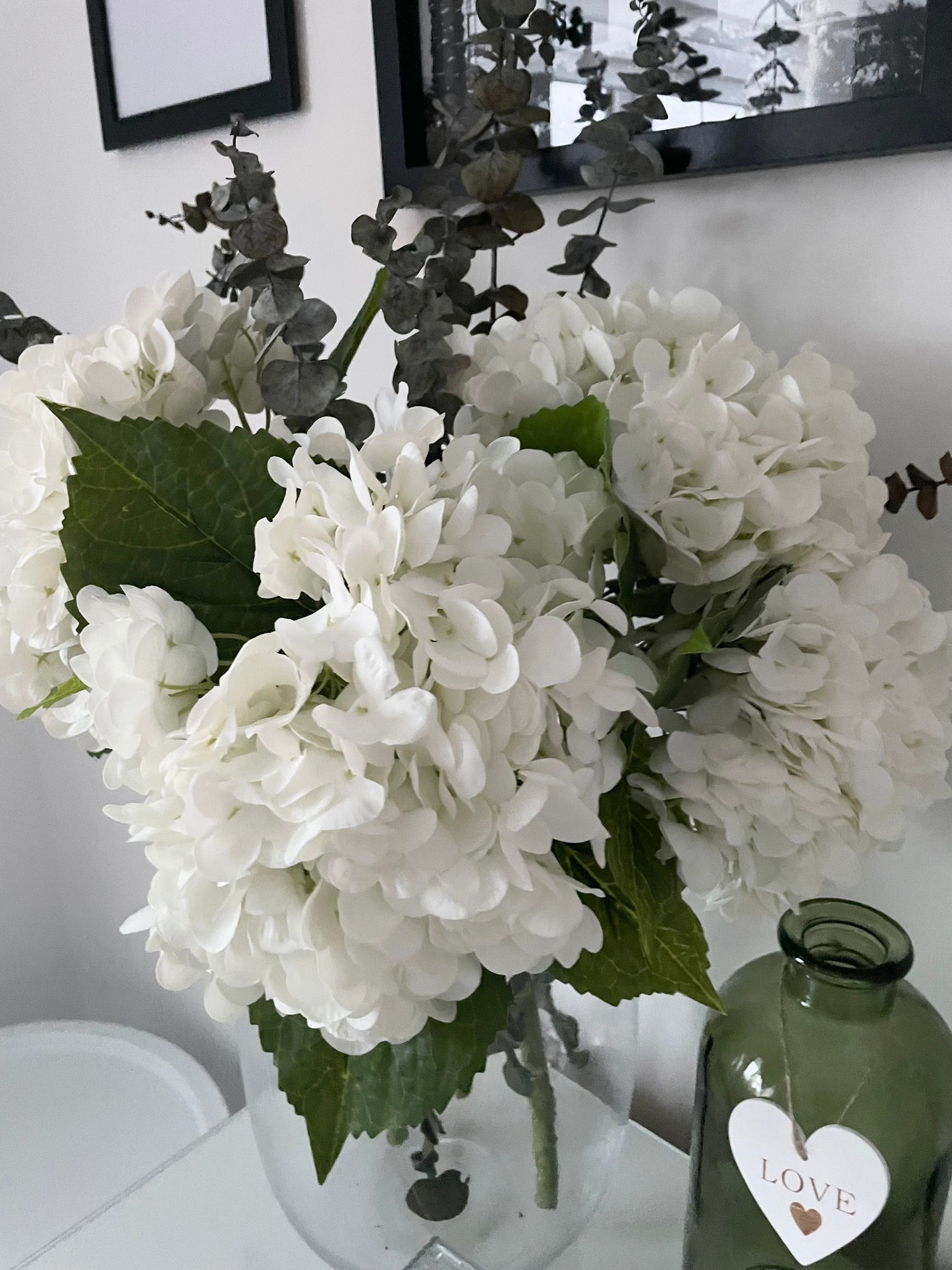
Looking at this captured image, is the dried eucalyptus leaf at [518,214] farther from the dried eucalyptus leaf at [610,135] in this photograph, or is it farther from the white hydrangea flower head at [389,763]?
the white hydrangea flower head at [389,763]

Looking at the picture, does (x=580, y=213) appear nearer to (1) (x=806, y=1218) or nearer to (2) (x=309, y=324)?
(2) (x=309, y=324)

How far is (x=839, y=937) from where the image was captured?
A: 0.51m

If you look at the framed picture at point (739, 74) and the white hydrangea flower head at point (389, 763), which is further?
the framed picture at point (739, 74)

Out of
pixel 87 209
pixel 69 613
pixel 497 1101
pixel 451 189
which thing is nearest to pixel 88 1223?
pixel 497 1101

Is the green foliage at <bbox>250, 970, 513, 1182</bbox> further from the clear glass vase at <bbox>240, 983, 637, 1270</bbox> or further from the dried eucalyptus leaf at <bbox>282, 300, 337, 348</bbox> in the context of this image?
the dried eucalyptus leaf at <bbox>282, 300, 337, 348</bbox>

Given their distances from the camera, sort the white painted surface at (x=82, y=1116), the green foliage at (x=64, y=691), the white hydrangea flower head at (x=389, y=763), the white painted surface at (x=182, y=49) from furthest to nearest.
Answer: the white painted surface at (x=82, y=1116) → the white painted surface at (x=182, y=49) → the green foliage at (x=64, y=691) → the white hydrangea flower head at (x=389, y=763)

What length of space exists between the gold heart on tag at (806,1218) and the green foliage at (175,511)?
0.35 m

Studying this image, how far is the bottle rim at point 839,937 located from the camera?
48 centimetres

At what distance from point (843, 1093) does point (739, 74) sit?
50 cm

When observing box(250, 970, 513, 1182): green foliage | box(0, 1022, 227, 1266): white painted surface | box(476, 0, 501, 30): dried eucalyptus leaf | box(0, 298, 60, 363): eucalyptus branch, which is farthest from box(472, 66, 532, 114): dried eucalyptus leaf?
box(0, 1022, 227, 1266): white painted surface

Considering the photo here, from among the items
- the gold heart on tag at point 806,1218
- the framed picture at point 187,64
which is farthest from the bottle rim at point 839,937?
the framed picture at point 187,64

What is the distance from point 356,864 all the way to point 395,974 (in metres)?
0.06

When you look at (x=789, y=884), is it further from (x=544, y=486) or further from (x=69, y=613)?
(x=69, y=613)

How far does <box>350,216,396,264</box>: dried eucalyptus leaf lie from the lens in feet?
1.47
